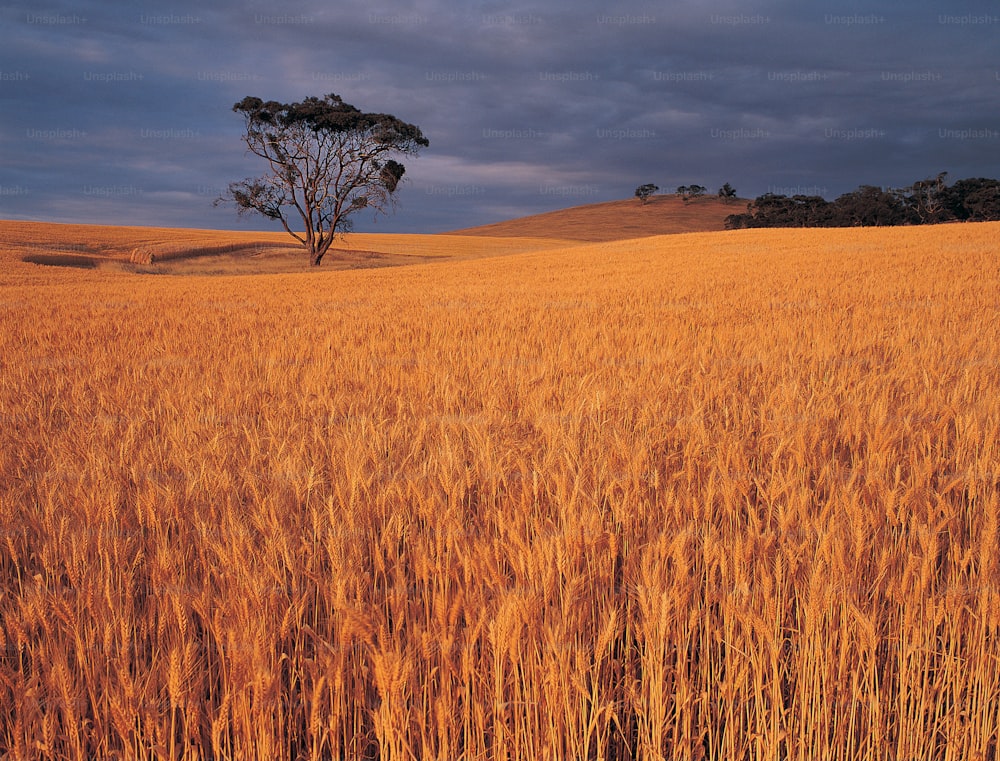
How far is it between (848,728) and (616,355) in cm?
454

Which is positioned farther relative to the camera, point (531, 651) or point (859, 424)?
point (859, 424)

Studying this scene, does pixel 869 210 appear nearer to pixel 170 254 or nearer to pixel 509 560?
pixel 170 254

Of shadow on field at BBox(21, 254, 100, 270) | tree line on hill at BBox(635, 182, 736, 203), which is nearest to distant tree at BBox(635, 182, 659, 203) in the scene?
tree line on hill at BBox(635, 182, 736, 203)

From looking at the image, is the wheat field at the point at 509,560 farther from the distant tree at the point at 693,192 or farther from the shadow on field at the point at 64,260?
the distant tree at the point at 693,192

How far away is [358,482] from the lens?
244 centimetres

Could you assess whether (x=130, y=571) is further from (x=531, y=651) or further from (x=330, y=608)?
(x=531, y=651)

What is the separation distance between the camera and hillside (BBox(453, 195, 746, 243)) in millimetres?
74750

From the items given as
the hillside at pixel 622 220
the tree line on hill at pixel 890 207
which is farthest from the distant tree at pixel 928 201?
the hillside at pixel 622 220

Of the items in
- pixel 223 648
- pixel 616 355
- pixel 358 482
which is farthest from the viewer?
pixel 616 355

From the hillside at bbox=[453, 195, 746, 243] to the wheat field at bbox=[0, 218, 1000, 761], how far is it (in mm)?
65834

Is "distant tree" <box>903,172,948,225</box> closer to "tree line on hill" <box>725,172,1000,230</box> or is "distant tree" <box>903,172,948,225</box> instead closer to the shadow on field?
"tree line on hill" <box>725,172,1000,230</box>

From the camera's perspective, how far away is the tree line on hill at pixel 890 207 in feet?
185

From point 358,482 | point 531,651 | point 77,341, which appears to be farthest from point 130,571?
point 77,341

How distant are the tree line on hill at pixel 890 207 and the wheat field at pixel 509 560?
2412 inches
